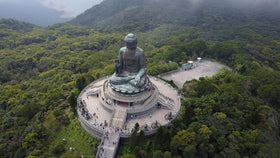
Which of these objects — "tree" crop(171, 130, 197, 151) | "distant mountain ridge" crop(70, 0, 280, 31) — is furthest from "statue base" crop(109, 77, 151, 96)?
"distant mountain ridge" crop(70, 0, 280, 31)

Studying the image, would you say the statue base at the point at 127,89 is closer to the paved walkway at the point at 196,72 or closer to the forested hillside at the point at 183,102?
the forested hillside at the point at 183,102

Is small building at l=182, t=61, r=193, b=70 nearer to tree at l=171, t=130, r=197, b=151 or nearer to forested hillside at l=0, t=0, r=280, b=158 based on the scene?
forested hillside at l=0, t=0, r=280, b=158

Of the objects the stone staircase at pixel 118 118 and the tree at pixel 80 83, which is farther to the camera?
the tree at pixel 80 83

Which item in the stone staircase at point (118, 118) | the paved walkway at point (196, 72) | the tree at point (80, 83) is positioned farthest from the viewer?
the paved walkway at point (196, 72)

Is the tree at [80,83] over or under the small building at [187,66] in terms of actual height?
over

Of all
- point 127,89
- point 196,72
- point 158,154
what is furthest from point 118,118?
point 196,72

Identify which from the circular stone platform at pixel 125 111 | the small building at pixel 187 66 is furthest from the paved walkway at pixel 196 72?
the circular stone platform at pixel 125 111

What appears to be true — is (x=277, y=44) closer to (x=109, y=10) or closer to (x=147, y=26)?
Answer: (x=147, y=26)

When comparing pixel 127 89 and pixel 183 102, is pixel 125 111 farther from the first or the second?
pixel 183 102

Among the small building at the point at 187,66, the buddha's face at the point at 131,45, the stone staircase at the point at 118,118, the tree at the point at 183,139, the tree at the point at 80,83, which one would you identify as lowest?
the small building at the point at 187,66
